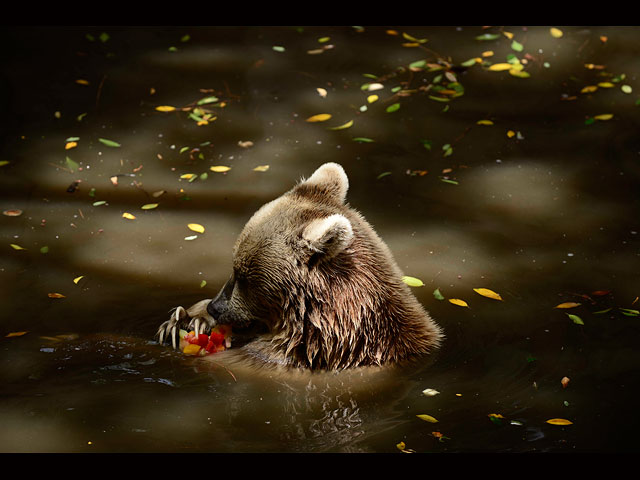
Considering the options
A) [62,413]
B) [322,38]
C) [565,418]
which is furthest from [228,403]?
[322,38]

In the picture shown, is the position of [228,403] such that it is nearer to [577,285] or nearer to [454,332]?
[454,332]

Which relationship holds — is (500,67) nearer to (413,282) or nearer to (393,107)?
(393,107)

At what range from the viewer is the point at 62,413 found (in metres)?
5.06

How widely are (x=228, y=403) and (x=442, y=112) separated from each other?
188 inches

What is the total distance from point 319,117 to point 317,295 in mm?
3934

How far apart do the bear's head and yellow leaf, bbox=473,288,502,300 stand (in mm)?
736

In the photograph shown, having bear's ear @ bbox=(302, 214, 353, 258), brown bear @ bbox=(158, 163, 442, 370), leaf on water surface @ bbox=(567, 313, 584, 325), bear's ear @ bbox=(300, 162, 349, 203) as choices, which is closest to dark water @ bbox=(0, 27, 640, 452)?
leaf on water surface @ bbox=(567, 313, 584, 325)

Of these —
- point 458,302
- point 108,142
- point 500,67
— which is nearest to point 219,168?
point 108,142

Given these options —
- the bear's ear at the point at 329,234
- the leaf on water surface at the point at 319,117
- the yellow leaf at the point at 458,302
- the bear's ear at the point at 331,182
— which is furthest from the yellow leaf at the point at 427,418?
the leaf on water surface at the point at 319,117

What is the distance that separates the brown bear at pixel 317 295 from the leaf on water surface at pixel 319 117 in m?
3.09

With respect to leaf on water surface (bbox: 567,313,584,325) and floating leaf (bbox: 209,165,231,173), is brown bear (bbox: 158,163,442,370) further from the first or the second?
floating leaf (bbox: 209,165,231,173)

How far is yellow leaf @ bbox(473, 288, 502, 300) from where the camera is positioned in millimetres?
6270

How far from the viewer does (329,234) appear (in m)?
5.03

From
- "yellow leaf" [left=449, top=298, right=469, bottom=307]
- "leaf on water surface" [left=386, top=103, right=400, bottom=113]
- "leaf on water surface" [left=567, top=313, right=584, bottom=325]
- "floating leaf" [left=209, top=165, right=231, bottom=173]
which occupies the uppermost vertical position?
"leaf on water surface" [left=386, top=103, right=400, bottom=113]
